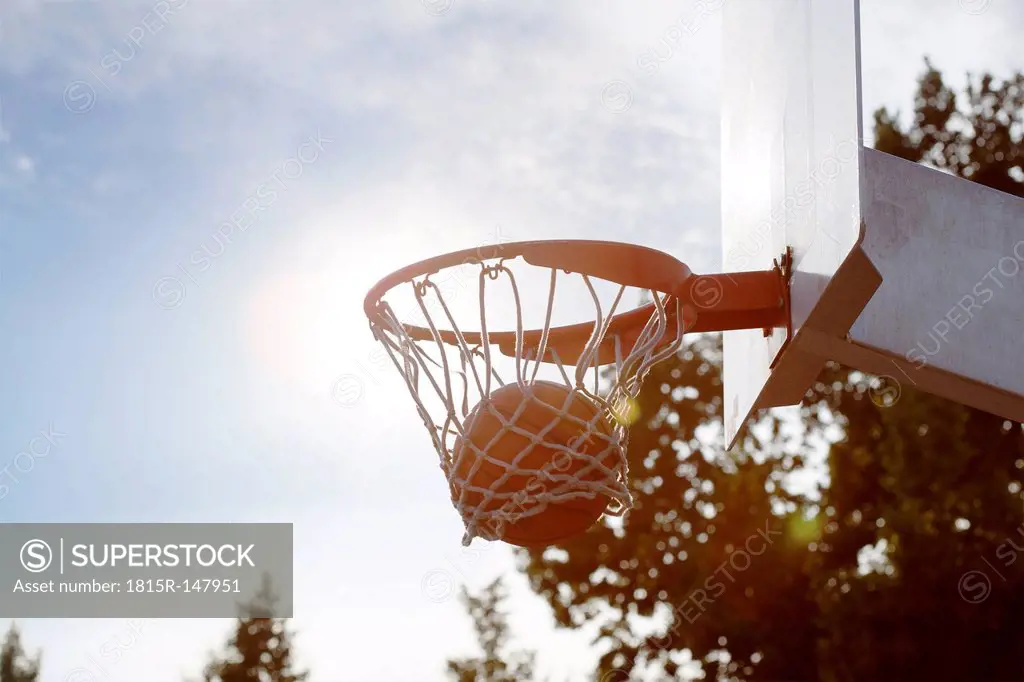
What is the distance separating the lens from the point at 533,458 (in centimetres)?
281

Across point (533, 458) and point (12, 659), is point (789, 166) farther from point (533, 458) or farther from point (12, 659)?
point (12, 659)

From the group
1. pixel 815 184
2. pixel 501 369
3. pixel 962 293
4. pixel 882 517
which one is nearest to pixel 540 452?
pixel 501 369

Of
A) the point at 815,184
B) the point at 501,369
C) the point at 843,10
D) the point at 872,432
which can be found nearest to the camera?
the point at 843,10

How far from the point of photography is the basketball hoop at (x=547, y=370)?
2.80m

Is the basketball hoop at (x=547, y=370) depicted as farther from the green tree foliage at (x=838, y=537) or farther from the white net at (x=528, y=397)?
the green tree foliage at (x=838, y=537)

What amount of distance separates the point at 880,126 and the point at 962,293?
35.5 feet

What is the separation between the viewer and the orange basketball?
9.19 ft

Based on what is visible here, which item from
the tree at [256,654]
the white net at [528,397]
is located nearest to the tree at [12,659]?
the tree at [256,654]

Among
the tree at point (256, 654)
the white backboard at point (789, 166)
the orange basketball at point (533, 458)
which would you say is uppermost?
the tree at point (256, 654)

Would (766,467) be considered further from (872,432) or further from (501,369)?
(501,369)

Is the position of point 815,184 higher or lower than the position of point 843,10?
lower

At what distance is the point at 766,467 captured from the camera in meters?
12.4

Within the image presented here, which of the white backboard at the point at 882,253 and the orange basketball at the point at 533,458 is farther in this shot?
the orange basketball at the point at 533,458

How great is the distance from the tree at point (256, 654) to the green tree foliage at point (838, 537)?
7.67 m
